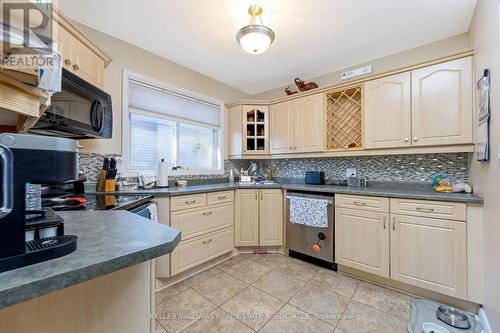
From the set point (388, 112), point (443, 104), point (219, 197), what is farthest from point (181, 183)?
point (443, 104)

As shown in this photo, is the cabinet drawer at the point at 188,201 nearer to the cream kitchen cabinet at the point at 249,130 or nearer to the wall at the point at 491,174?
the cream kitchen cabinet at the point at 249,130

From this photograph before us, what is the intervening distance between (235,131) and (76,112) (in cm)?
214

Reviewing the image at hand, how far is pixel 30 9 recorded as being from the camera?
462 millimetres

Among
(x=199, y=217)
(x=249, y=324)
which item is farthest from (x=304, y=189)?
(x=249, y=324)

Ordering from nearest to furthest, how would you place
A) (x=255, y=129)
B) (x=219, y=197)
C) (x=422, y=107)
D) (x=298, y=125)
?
(x=422, y=107) < (x=219, y=197) < (x=298, y=125) < (x=255, y=129)

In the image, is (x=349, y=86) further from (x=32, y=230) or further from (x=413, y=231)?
(x=32, y=230)

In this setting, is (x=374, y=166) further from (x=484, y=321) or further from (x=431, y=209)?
(x=484, y=321)

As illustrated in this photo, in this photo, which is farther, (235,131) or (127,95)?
(235,131)

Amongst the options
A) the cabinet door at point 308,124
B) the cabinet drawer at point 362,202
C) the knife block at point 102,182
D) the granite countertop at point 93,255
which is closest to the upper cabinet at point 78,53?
the knife block at point 102,182

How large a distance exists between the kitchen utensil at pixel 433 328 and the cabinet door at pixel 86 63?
10.5ft

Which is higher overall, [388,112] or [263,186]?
[388,112]

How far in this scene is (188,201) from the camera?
7.38 ft

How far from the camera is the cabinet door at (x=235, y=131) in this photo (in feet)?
10.9

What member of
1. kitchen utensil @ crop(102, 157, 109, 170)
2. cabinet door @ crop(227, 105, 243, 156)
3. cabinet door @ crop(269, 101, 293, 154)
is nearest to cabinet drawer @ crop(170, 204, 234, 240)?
kitchen utensil @ crop(102, 157, 109, 170)
